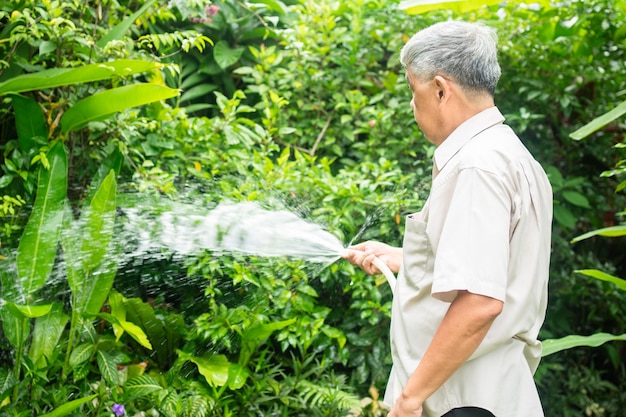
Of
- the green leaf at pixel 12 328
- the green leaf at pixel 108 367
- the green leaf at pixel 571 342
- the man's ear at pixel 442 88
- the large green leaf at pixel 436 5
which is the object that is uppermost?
the man's ear at pixel 442 88

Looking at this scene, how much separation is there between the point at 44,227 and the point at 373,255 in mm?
1763

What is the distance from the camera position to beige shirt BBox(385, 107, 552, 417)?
65.5 inches

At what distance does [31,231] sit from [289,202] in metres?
1.18

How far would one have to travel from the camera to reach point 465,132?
1.81 metres

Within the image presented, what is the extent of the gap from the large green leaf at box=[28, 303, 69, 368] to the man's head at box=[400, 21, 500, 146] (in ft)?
7.24

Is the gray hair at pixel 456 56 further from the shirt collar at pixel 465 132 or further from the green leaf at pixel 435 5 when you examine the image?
the green leaf at pixel 435 5

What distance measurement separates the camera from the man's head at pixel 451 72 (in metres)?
1.79

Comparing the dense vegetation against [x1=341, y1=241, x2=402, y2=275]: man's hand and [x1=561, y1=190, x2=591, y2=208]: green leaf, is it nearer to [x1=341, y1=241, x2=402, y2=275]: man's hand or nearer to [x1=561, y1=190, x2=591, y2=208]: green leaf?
[x1=561, y1=190, x2=591, y2=208]: green leaf

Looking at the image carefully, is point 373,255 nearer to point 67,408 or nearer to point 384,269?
Answer: point 384,269

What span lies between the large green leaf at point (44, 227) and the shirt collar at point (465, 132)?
2.17 metres

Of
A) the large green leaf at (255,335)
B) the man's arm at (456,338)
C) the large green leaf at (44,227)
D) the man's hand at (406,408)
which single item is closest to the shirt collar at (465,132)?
the man's arm at (456,338)

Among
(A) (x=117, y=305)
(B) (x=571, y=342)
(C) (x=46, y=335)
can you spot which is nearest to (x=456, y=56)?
(B) (x=571, y=342)

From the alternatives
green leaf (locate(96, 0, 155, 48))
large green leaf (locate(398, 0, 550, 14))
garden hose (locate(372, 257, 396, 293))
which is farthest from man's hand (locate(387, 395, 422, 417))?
green leaf (locate(96, 0, 155, 48))

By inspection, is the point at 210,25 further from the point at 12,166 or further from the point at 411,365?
the point at 411,365
